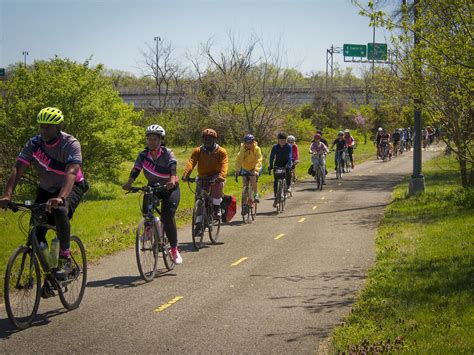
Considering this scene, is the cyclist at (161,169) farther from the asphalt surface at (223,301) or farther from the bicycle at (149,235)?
the asphalt surface at (223,301)

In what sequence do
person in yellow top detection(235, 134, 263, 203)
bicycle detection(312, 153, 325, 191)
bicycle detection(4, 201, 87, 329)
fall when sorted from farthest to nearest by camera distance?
1. bicycle detection(312, 153, 325, 191)
2. person in yellow top detection(235, 134, 263, 203)
3. bicycle detection(4, 201, 87, 329)

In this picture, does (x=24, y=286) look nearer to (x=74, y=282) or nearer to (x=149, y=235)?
(x=74, y=282)

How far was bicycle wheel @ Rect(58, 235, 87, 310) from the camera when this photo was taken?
737 centimetres

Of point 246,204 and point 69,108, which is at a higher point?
point 69,108

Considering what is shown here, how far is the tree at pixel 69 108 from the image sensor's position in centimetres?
2312

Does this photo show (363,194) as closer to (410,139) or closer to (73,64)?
(73,64)

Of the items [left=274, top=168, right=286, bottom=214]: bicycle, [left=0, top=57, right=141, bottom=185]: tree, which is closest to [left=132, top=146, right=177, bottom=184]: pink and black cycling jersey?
[left=274, top=168, right=286, bottom=214]: bicycle

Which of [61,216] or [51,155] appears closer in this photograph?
[61,216]

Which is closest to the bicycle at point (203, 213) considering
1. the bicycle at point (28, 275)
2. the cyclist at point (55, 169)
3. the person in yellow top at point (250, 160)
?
the person in yellow top at point (250, 160)

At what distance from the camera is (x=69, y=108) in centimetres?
2320

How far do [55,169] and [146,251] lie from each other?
7.65ft

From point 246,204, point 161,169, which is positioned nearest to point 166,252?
point 161,169

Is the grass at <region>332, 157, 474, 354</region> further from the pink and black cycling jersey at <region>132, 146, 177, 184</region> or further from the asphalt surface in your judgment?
the pink and black cycling jersey at <region>132, 146, 177, 184</region>

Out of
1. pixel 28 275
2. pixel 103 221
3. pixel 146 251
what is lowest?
pixel 103 221
